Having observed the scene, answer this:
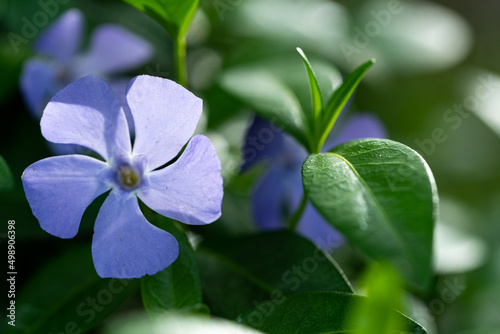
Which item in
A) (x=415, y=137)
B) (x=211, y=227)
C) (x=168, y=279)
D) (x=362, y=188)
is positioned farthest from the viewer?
(x=415, y=137)

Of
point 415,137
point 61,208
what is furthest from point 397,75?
point 61,208

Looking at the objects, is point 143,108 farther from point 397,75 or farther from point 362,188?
point 397,75

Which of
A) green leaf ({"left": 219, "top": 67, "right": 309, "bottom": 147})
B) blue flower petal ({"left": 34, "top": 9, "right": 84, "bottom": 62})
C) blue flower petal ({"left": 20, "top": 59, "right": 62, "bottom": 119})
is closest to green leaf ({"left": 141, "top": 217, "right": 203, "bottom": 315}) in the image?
green leaf ({"left": 219, "top": 67, "right": 309, "bottom": 147})

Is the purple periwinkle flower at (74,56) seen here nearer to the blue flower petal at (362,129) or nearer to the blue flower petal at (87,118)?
the blue flower petal at (87,118)

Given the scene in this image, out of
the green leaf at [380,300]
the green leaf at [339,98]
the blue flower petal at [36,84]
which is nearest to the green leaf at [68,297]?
the blue flower petal at [36,84]

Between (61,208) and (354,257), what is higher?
(61,208)

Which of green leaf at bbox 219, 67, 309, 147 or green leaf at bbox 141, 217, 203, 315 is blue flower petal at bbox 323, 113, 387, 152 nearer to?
green leaf at bbox 219, 67, 309, 147

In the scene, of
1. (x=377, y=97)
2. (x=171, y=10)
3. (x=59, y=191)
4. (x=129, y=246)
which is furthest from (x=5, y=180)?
(x=377, y=97)

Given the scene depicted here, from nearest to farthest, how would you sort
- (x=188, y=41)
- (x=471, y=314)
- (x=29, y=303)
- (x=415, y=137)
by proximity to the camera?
(x=29, y=303)
(x=471, y=314)
(x=188, y=41)
(x=415, y=137)
